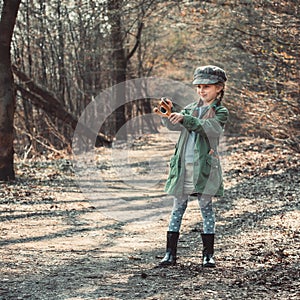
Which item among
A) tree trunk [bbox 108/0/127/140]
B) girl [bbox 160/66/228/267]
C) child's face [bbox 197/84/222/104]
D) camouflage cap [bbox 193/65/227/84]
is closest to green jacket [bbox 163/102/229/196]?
girl [bbox 160/66/228/267]

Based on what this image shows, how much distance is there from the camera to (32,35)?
53.0 feet

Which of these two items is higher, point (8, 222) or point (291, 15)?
point (291, 15)

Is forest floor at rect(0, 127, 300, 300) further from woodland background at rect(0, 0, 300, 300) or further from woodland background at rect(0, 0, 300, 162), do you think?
woodland background at rect(0, 0, 300, 162)

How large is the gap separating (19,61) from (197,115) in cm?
1259

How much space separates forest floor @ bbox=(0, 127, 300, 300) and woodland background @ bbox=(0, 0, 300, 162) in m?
1.95

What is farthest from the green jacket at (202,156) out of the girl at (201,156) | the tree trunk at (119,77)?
the tree trunk at (119,77)

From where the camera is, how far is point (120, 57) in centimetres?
2339

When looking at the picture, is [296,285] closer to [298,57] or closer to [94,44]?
[298,57]

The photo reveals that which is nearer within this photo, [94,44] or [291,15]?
[291,15]

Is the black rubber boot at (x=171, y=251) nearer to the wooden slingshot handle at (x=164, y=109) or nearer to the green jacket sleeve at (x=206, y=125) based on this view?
the green jacket sleeve at (x=206, y=125)

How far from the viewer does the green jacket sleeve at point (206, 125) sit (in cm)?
478

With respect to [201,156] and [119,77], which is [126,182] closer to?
[201,156]

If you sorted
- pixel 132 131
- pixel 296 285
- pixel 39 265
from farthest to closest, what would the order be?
pixel 132 131, pixel 39 265, pixel 296 285

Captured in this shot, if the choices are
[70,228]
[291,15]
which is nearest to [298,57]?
[291,15]
